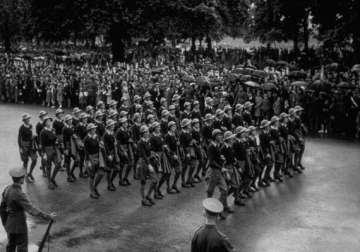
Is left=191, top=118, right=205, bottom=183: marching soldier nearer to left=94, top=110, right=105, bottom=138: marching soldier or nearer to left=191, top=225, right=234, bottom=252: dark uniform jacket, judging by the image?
left=94, top=110, right=105, bottom=138: marching soldier

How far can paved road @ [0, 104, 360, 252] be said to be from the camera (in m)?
9.49

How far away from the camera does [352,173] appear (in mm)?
14297

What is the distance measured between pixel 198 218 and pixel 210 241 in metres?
5.08

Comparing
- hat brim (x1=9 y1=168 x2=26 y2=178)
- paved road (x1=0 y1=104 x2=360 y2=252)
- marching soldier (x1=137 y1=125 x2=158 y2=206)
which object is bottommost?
paved road (x1=0 y1=104 x2=360 y2=252)

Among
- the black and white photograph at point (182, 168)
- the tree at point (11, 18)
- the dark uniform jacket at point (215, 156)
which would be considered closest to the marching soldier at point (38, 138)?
the black and white photograph at point (182, 168)

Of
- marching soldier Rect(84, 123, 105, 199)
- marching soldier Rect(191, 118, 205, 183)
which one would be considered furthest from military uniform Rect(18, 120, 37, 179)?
marching soldier Rect(191, 118, 205, 183)

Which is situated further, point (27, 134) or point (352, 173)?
point (352, 173)

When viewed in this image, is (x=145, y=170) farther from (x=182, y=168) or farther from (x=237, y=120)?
(x=237, y=120)

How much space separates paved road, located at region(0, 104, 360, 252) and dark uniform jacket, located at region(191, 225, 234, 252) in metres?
3.41

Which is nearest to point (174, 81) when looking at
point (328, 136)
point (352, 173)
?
point (328, 136)

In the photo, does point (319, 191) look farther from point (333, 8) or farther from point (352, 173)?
point (333, 8)

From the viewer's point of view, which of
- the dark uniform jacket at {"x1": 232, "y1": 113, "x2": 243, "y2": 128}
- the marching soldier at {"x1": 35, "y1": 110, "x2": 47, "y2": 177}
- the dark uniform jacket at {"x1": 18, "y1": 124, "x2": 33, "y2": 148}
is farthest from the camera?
the dark uniform jacket at {"x1": 232, "y1": 113, "x2": 243, "y2": 128}

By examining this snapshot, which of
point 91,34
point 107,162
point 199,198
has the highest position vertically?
point 91,34

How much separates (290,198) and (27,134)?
21.7 ft
